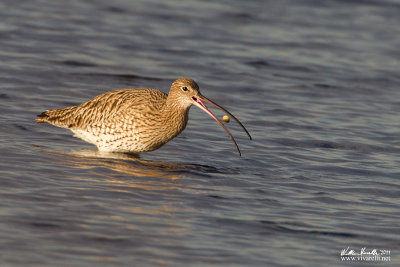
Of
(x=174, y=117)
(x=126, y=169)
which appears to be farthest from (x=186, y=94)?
(x=126, y=169)

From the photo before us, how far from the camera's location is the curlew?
1066 centimetres

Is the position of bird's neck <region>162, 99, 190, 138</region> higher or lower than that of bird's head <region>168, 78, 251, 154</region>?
lower

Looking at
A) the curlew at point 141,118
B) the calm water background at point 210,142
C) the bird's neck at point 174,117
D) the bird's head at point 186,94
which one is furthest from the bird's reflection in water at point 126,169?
the bird's head at point 186,94

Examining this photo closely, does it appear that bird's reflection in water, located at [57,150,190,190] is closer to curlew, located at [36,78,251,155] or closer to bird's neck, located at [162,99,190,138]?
curlew, located at [36,78,251,155]

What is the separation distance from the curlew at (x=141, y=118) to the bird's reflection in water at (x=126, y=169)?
0.18 meters

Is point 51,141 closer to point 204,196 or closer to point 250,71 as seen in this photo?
point 204,196

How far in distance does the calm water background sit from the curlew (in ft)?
0.76

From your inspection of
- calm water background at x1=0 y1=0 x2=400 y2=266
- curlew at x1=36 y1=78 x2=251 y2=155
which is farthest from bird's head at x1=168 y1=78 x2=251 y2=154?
calm water background at x1=0 y1=0 x2=400 y2=266

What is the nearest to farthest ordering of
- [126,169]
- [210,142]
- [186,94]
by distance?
1. [126,169]
2. [186,94]
3. [210,142]

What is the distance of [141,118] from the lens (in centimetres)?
1073

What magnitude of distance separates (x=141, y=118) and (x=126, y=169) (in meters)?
0.84

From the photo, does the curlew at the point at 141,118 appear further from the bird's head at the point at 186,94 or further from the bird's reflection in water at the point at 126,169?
the bird's reflection in water at the point at 126,169

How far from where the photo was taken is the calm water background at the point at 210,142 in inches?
305

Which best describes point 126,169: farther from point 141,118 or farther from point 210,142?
point 210,142
